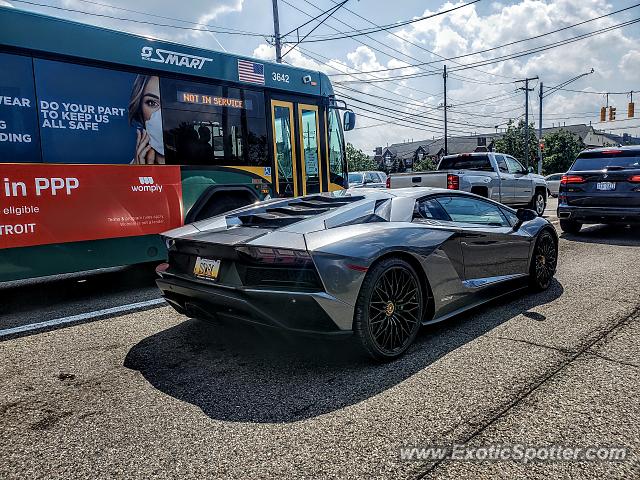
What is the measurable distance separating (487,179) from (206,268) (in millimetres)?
10723

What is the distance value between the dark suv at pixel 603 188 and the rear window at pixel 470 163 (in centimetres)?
372

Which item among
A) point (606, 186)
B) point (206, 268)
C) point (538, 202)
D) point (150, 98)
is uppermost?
point (150, 98)

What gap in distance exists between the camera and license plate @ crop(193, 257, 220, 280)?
3383 mm

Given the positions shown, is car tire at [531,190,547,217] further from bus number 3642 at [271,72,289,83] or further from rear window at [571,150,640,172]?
bus number 3642 at [271,72,289,83]

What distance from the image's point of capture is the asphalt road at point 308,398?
2230mm

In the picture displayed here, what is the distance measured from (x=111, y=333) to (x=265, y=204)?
1792 mm

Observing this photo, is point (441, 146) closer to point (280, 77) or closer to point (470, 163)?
point (470, 163)

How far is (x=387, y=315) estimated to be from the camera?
11.2 feet

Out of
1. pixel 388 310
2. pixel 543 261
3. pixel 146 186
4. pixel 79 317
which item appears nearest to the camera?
pixel 388 310

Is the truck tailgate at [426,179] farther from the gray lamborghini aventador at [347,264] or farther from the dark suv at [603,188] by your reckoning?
the gray lamborghini aventador at [347,264]

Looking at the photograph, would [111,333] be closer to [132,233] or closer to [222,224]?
[222,224]

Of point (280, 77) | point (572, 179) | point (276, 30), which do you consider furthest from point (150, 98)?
point (276, 30)

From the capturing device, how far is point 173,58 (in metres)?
6.21

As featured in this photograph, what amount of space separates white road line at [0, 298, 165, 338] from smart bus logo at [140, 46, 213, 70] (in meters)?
3.10
